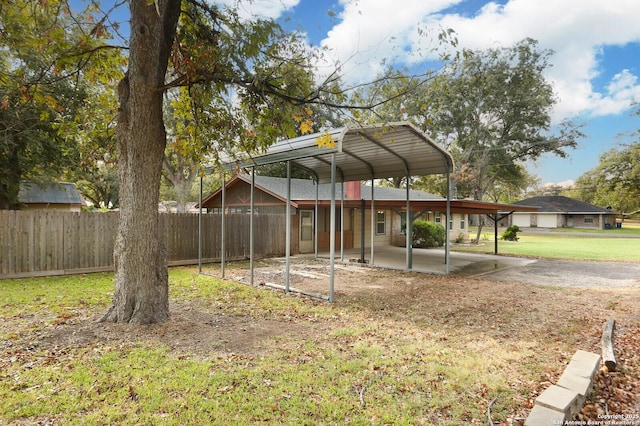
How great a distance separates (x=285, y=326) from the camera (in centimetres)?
525

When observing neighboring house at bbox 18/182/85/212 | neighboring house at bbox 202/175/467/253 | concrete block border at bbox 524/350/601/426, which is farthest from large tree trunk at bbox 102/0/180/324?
neighboring house at bbox 18/182/85/212

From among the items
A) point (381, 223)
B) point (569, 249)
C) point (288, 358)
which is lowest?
point (569, 249)

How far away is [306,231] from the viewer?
1606 centimetres

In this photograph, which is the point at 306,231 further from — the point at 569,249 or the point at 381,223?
the point at 569,249

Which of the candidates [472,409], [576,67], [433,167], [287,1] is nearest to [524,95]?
[576,67]

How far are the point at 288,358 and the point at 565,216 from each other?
5244 cm

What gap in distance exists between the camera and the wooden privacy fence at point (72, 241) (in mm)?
8555

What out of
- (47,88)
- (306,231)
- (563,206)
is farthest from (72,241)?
(563,206)

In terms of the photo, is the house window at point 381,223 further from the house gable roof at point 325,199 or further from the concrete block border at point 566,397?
the concrete block border at point 566,397

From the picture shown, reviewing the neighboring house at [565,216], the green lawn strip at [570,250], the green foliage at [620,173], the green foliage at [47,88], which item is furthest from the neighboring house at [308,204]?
the neighboring house at [565,216]

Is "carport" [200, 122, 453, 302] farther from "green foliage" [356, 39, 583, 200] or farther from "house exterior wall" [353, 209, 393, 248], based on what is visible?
"green foliage" [356, 39, 583, 200]

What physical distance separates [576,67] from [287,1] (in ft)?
91.0

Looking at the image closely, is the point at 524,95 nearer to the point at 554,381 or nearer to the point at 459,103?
the point at 459,103

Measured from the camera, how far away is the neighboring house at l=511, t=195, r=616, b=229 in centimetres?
4391
